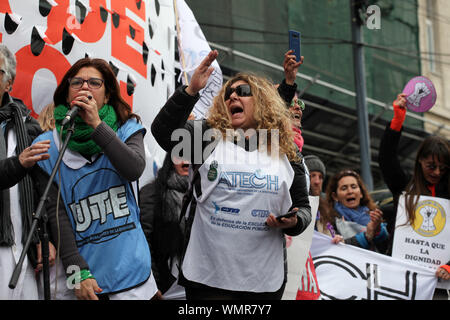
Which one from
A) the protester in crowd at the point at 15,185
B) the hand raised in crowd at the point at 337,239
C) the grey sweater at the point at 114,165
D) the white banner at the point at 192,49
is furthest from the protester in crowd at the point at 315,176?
the protester in crowd at the point at 15,185

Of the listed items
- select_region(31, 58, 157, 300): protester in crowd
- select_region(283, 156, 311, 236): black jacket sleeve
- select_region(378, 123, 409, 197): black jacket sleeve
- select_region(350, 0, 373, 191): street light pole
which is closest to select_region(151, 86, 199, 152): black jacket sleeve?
select_region(31, 58, 157, 300): protester in crowd

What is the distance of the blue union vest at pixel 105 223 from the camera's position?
301 centimetres

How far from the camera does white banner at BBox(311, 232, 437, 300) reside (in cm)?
466

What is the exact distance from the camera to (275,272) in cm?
310

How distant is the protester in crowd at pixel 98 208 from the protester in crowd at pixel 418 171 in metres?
2.03

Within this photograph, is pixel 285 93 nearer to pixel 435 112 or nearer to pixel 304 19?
pixel 304 19

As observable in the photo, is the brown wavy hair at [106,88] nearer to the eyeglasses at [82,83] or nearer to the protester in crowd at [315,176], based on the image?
the eyeglasses at [82,83]

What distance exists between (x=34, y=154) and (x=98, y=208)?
1.33ft

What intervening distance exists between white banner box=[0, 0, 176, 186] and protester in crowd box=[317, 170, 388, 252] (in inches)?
54.7

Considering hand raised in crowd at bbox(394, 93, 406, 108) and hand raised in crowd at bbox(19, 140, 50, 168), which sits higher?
hand raised in crowd at bbox(394, 93, 406, 108)

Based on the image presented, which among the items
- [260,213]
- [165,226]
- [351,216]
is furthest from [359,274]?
[260,213]

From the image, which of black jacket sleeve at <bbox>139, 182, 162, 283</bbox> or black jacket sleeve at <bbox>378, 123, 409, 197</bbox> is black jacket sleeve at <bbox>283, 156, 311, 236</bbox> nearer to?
black jacket sleeve at <bbox>139, 182, 162, 283</bbox>

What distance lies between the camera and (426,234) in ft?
14.7
